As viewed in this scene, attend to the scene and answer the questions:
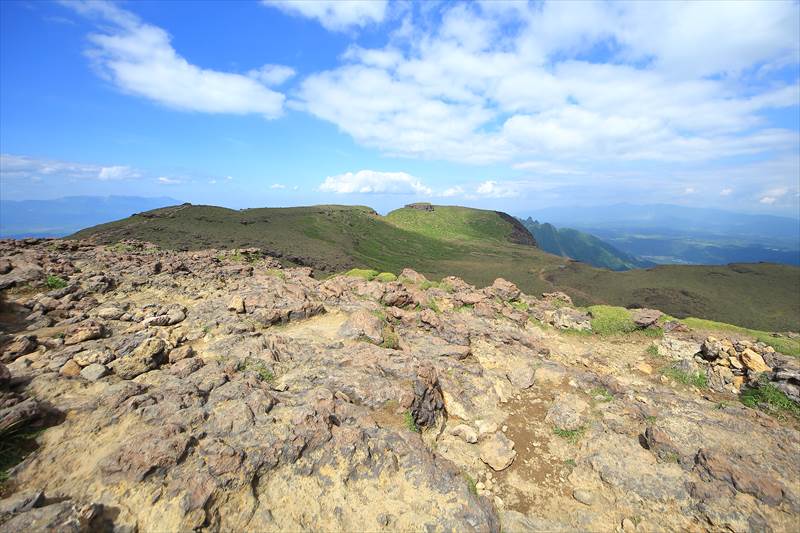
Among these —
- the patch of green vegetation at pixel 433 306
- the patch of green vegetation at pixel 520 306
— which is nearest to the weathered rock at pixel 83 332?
the patch of green vegetation at pixel 433 306

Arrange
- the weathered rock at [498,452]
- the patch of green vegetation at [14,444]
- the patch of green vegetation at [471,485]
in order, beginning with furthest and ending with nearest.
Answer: the weathered rock at [498,452] → the patch of green vegetation at [471,485] → the patch of green vegetation at [14,444]

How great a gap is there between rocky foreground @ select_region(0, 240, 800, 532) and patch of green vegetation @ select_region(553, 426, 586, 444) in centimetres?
7

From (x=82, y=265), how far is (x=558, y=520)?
2775 cm

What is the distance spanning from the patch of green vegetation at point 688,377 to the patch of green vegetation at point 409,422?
1322 cm

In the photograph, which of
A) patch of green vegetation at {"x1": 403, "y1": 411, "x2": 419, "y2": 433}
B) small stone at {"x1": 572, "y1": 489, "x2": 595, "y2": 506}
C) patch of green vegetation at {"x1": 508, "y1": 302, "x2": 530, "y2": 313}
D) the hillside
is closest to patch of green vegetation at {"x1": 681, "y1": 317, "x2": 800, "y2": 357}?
patch of green vegetation at {"x1": 508, "y1": 302, "x2": 530, "y2": 313}

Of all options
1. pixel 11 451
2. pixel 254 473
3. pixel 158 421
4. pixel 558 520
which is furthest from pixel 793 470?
pixel 11 451

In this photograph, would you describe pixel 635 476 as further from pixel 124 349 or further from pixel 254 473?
pixel 124 349

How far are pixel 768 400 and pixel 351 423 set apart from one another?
15489 mm

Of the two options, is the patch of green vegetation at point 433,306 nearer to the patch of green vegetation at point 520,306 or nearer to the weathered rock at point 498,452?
the patch of green vegetation at point 520,306

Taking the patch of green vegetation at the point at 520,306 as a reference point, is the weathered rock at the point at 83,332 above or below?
above

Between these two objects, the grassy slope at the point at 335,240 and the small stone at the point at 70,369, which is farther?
the grassy slope at the point at 335,240

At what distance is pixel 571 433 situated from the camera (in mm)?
11164

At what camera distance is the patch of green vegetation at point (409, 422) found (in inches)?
380

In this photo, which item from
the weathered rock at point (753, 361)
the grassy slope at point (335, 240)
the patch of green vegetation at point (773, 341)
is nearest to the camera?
the weathered rock at point (753, 361)
